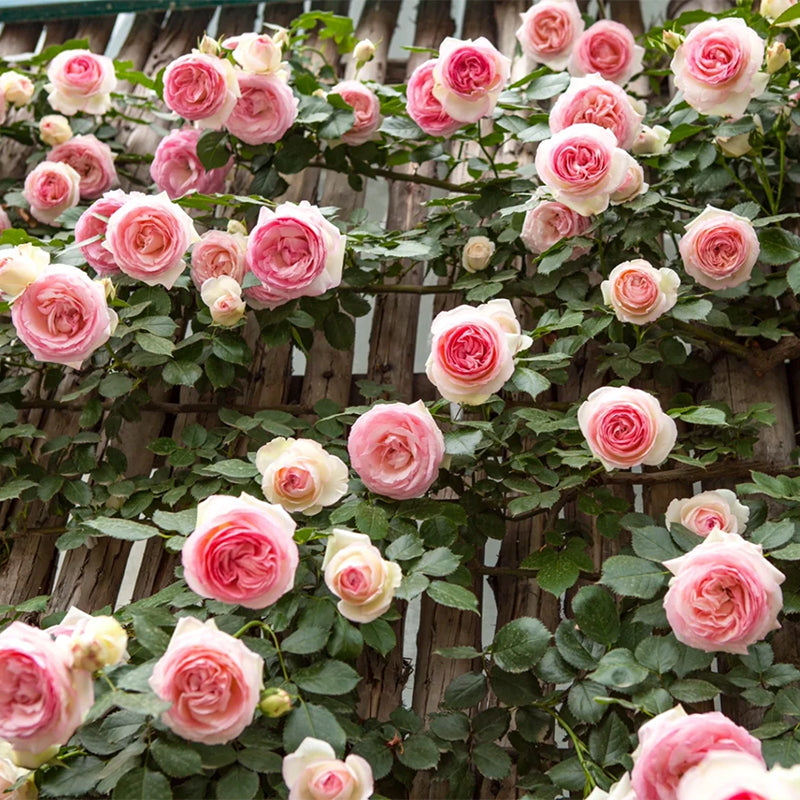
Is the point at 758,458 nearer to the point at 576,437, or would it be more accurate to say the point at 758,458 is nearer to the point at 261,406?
the point at 576,437

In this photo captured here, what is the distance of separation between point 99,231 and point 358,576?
29.6 inches

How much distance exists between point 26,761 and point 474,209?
3.49ft

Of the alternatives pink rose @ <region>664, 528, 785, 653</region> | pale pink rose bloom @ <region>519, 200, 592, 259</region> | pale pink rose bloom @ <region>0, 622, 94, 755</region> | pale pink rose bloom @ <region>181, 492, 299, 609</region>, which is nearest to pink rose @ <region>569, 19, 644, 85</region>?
pale pink rose bloom @ <region>519, 200, 592, 259</region>

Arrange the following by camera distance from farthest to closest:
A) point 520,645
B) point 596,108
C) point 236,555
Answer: point 596,108, point 520,645, point 236,555

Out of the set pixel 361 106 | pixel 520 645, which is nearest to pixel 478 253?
pixel 361 106

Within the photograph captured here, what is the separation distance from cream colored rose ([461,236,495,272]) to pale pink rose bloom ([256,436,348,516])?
48 cm

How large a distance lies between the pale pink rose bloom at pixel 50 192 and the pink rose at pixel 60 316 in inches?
18.3

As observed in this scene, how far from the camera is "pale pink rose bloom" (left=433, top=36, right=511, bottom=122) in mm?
1484

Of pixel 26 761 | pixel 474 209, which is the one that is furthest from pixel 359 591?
pixel 474 209

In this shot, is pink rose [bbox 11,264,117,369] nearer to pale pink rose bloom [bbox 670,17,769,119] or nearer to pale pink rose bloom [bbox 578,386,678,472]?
pale pink rose bloom [bbox 578,386,678,472]

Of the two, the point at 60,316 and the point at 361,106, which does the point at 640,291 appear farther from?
the point at 60,316

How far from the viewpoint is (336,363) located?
5.35ft

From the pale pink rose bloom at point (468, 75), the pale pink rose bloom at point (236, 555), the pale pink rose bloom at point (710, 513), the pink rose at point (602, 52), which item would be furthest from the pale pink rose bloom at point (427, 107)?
the pale pink rose bloom at point (236, 555)

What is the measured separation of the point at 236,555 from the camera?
102cm
